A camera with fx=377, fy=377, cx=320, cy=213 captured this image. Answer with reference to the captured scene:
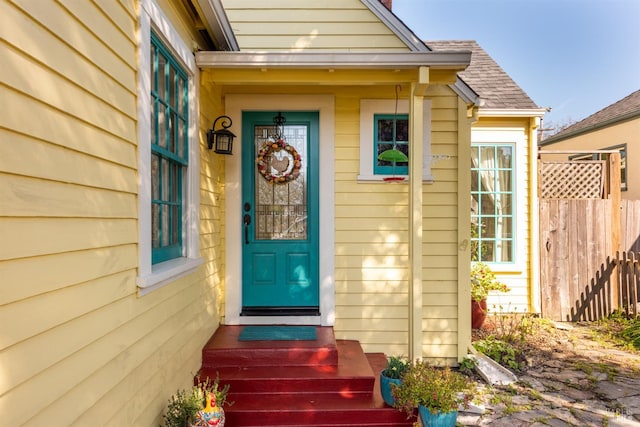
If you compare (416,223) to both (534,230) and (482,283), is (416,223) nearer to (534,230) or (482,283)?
(482,283)

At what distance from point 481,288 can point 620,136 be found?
719cm

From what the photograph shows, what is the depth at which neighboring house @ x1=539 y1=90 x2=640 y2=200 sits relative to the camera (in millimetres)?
8781

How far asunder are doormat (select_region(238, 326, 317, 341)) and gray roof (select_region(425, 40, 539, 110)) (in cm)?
415

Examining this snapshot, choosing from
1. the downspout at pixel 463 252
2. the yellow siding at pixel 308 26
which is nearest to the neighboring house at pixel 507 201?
the downspout at pixel 463 252

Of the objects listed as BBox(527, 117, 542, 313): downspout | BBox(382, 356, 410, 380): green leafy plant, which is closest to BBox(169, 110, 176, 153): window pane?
BBox(382, 356, 410, 380): green leafy plant

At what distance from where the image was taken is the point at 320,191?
13.0 ft

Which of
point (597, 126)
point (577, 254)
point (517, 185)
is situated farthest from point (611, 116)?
point (517, 185)

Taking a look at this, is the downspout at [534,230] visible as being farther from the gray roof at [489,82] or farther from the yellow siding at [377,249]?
the yellow siding at [377,249]

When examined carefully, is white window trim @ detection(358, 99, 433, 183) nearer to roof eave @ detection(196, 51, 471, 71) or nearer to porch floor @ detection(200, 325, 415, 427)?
roof eave @ detection(196, 51, 471, 71)

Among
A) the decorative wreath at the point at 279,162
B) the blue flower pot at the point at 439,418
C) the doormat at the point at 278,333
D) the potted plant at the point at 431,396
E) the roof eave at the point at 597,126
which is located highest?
the roof eave at the point at 597,126

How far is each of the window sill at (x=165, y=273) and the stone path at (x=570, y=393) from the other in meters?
2.48

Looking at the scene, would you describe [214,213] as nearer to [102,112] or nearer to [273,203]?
[273,203]

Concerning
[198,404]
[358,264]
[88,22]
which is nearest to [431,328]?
[358,264]

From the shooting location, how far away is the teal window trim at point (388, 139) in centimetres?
400
